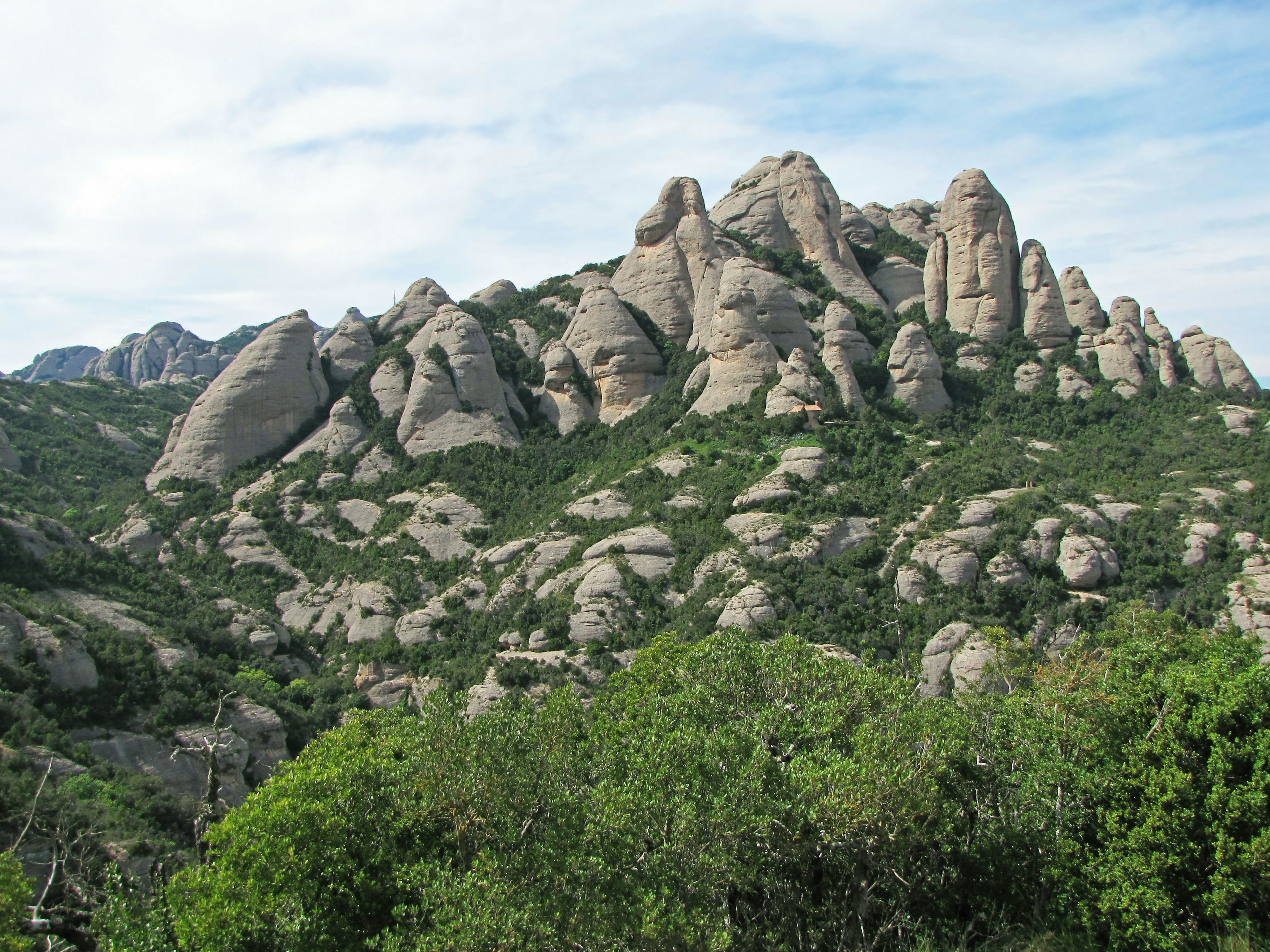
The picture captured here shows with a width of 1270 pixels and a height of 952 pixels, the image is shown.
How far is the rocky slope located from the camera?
134ft

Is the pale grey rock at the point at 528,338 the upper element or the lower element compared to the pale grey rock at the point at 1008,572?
upper

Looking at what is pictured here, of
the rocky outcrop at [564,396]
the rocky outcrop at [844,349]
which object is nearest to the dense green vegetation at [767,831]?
the rocky outcrop at [844,349]

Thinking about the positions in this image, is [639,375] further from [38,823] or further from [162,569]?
[38,823]

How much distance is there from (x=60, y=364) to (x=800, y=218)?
569 ft

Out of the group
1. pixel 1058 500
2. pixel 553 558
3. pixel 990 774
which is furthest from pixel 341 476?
pixel 990 774

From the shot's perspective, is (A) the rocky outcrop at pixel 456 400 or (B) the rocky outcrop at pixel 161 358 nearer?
(A) the rocky outcrop at pixel 456 400

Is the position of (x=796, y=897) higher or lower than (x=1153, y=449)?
lower

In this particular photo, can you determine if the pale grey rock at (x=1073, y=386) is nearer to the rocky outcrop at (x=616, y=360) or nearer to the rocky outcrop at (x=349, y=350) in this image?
the rocky outcrop at (x=616, y=360)

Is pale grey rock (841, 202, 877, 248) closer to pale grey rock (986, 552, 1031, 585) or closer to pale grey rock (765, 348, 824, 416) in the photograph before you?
pale grey rock (765, 348, 824, 416)

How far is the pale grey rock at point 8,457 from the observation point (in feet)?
236

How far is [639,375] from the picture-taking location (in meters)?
70.6

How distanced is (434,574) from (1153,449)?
48.9m

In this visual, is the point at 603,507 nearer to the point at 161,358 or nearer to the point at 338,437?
the point at 338,437

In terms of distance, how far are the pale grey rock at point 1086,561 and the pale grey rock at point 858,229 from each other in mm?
52465
